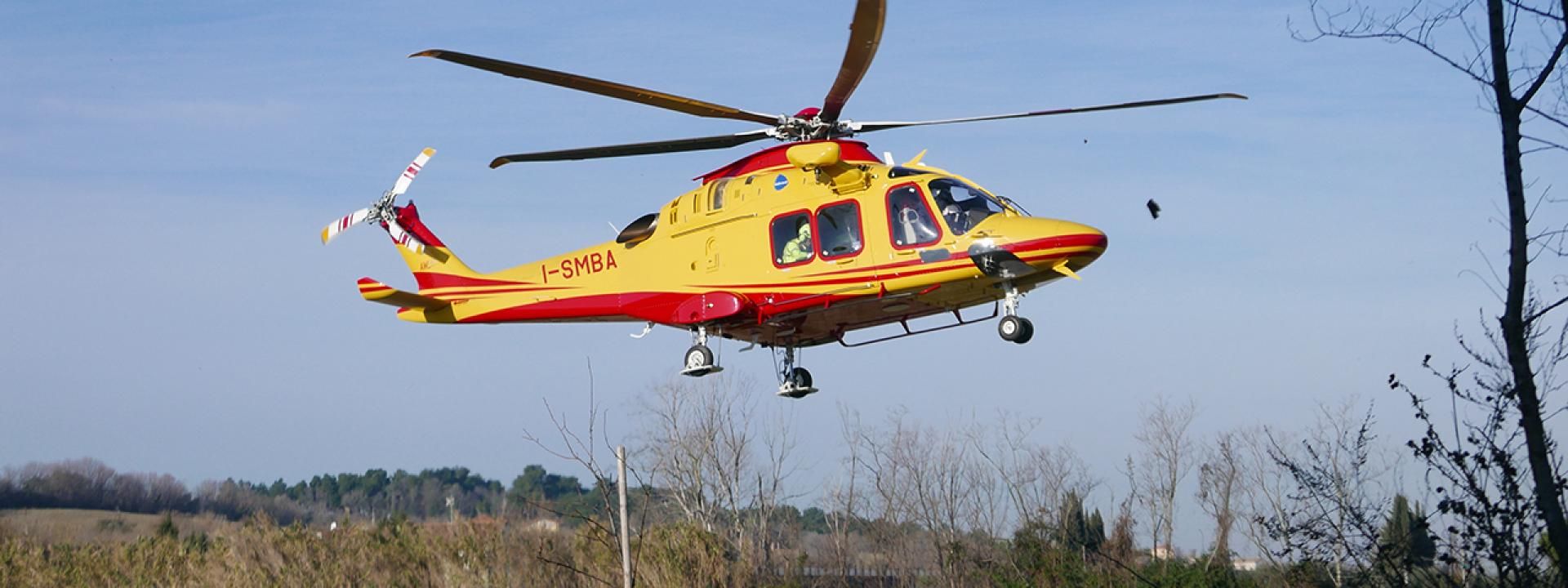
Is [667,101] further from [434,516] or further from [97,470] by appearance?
[97,470]

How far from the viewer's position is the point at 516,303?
2048cm

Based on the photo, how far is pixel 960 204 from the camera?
55.4 ft

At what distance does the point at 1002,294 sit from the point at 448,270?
838 cm

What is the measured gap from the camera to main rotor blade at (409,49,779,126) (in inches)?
571

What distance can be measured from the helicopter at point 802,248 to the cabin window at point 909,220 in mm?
13

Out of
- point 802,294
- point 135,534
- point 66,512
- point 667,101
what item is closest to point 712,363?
point 802,294

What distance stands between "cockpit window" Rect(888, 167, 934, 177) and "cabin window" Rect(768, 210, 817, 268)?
107 centimetres

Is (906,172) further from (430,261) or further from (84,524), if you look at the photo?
(84,524)

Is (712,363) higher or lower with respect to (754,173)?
lower

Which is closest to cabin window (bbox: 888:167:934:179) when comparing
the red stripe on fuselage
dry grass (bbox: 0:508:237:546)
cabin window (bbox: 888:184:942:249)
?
cabin window (bbox: 888:184:942:249)

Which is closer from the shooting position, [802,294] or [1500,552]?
[1500,552]

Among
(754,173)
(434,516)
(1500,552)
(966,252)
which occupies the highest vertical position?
(754,173)

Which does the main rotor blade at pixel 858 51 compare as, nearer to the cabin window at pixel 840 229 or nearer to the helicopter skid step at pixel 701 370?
the cabin window at pixel 840 229

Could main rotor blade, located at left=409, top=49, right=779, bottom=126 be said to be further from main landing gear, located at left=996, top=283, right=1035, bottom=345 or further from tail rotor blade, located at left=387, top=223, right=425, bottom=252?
tail rotor blade, located at left=387, top=223, right=425, bottom=252
